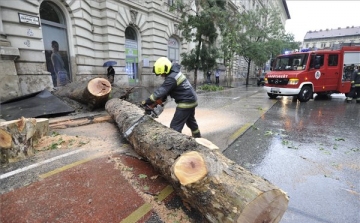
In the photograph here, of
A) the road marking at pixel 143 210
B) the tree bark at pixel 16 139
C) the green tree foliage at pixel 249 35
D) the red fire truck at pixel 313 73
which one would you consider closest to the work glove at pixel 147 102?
the road marking at pixel 143 210

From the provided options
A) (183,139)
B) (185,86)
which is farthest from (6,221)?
(185,86)

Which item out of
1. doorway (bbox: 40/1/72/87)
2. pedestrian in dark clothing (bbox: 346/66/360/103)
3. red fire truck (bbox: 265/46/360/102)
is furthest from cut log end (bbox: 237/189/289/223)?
doorway (bbox: 40/1/72/87)

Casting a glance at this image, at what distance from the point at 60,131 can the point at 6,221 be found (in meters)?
3.10

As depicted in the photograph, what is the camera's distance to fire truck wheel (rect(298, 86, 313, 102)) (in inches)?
391

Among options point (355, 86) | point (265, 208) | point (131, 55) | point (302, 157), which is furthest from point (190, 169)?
point (131, 55)

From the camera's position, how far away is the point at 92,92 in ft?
21.6

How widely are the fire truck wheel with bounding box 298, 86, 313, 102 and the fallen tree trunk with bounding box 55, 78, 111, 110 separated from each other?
8.59m

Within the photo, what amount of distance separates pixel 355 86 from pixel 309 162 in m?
9.09

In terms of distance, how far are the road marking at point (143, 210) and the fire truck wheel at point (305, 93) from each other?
9.49 meters

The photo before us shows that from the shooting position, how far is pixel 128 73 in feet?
51.9

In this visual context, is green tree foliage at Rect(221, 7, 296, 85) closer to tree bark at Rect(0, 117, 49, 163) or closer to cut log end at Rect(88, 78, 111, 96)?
cut log end at Rect(88, 78, 111, 96)

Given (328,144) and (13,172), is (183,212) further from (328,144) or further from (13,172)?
(328,144)

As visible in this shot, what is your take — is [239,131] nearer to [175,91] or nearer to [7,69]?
[175,91]

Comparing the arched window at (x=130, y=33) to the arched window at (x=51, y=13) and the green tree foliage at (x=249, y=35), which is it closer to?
the arched window at (x=51, y=13)
